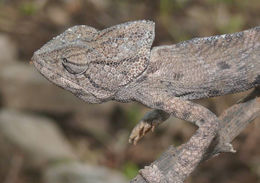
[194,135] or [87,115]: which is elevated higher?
[87,115]

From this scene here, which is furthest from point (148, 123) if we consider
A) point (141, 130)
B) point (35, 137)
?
point (35, 137)

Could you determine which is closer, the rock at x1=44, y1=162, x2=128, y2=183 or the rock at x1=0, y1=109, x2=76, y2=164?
the rock at x1=44, y1=162, x2=128, y2=183

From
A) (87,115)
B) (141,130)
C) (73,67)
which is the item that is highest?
(87,115)

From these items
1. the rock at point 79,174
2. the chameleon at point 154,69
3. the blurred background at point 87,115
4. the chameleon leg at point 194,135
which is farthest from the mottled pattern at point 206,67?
the rock at point 79,174

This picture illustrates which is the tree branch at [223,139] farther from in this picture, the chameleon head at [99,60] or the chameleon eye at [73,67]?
the chameleon eye at [73,67]

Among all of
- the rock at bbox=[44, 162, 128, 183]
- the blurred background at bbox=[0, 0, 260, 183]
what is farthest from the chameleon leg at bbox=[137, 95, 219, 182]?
the rock at bbox=[44, 162, 128, 183]

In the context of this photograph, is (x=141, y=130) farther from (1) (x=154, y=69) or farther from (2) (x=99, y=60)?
(2) (x=99, y=60)

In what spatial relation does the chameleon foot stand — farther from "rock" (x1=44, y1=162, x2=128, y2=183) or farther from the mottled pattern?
"rock" (x1=44, y1=162, x2=128, y2=183)

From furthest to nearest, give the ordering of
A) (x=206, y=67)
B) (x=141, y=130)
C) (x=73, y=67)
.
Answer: (x=141, y=130)
(x=206, y=67)
(x=73, y=67)
